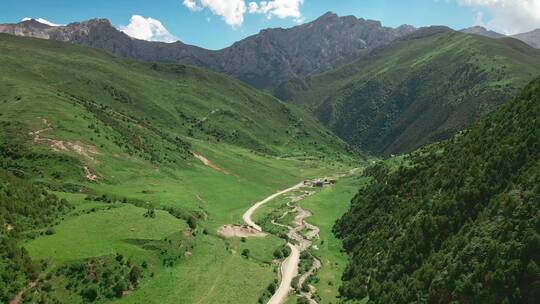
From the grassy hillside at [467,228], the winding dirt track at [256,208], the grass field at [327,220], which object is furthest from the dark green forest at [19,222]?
the winding dirt track at [256,208]

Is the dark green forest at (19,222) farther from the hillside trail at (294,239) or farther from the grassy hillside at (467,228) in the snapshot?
the grassy hillside at (467,228)

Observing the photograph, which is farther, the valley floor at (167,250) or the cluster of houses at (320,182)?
the cluster of houses at (320,182)

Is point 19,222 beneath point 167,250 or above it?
above

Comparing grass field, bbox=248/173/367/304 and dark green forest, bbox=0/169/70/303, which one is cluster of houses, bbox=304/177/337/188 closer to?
grass field, bbox=248/173/367/304

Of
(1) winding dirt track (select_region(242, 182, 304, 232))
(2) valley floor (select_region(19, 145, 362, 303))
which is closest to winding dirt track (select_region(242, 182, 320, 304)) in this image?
(1) winding dirt track (select_region(242, 182, 304, 232))

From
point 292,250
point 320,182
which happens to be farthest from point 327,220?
point 320,182

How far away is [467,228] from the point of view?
59594mm

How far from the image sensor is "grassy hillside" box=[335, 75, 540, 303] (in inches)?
1913

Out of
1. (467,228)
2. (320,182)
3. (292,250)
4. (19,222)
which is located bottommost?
(292,250)

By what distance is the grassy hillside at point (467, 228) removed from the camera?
48.6 m

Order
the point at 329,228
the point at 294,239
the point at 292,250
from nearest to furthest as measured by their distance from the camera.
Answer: the point at 292,250
the point at 294,239
the point at 329,228

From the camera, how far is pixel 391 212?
91875 millimetres

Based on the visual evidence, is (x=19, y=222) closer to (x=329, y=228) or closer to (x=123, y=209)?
(x=123, y=209)

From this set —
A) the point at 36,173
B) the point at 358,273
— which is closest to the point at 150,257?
the point at 358,273
